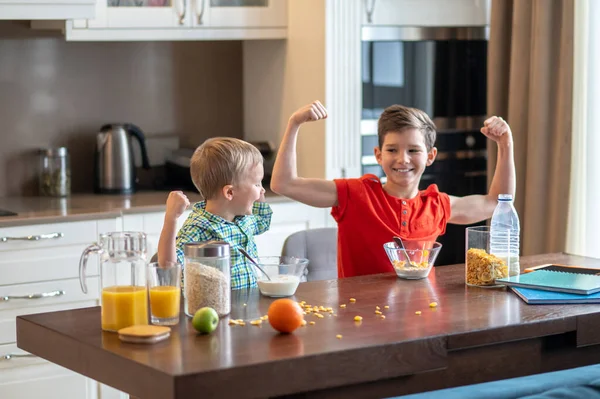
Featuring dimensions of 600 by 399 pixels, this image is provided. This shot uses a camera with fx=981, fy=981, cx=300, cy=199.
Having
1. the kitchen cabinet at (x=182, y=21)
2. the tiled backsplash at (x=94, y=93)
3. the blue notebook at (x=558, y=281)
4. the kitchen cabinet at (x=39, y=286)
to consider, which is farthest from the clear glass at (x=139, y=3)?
the blue notebook at (x=558, y=281)

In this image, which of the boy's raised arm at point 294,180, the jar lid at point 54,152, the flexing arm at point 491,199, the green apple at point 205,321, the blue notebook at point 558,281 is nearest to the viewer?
the green apple at point 205,321

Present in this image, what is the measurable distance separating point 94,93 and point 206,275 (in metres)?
2.31

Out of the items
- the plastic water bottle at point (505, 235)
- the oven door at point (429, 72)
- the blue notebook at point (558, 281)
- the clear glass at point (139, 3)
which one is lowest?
the blue notebook at point (558, 281)

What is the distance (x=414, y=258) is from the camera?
2.40 m

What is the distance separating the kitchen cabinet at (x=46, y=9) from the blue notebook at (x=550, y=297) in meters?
1.99

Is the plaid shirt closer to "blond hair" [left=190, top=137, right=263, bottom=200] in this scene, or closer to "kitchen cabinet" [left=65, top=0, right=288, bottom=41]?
"blond hair" [left=190, top=137, right=263, bottom=200]

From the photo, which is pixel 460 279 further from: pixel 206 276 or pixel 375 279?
pixel 206 276

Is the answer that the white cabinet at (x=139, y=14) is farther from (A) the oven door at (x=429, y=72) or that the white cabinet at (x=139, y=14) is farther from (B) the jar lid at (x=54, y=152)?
(A) the oven door at (x=429, y=72)

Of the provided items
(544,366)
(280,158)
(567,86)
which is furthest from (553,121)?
(544,366)

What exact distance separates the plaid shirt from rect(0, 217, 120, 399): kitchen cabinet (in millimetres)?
1045

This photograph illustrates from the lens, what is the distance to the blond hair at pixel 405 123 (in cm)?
269

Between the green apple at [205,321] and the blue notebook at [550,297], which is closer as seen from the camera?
the green apple at [205,321]

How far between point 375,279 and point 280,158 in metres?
0.42

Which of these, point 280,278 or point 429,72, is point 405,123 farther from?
point 429,72
